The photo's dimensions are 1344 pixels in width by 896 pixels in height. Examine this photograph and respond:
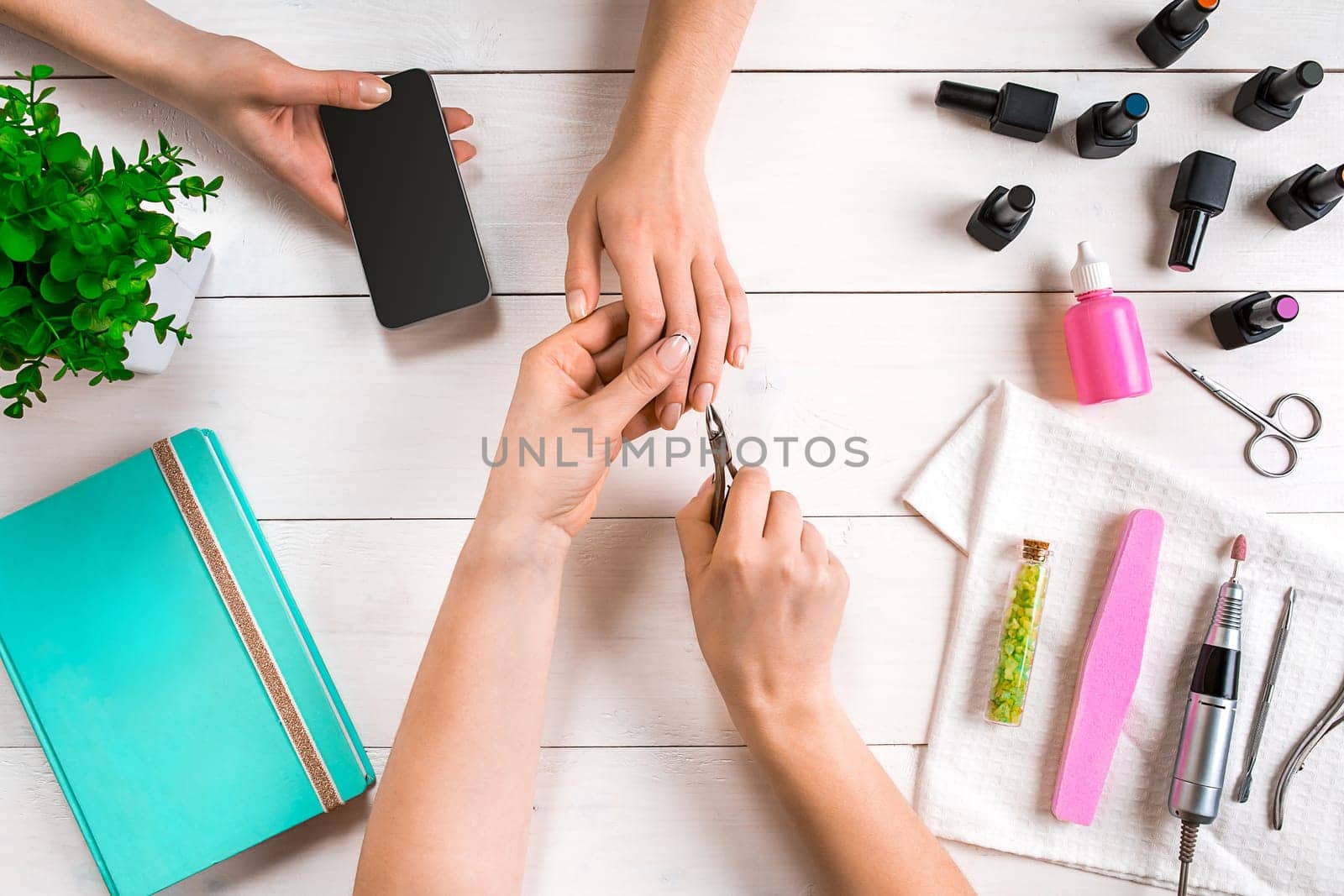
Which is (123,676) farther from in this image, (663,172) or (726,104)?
(726,104)

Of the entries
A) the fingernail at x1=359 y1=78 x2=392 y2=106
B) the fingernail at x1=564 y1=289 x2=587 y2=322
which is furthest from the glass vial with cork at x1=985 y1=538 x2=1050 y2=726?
the fingernail at x1=359 y1=78 x2=392 y2=106

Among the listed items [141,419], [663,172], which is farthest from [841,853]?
[141,419]

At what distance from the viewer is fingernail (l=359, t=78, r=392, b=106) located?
0.74 m

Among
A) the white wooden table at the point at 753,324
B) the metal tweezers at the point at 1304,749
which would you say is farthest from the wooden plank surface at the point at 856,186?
the metal tweezers at the point at 1304,749

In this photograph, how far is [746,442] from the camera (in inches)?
31.6

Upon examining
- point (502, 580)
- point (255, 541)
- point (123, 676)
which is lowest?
point (123, 676)

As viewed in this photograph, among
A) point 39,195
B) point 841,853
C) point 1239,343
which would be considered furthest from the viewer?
Answer: point 1239,343

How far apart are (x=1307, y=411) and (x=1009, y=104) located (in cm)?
42

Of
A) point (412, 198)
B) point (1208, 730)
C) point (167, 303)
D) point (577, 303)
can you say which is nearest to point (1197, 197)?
point (1208, 730)

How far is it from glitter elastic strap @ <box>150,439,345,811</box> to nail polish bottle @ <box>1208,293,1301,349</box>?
3.10 feet

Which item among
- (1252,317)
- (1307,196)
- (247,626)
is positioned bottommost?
(247,626)

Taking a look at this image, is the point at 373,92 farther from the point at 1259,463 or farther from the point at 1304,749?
the point at 1304,749

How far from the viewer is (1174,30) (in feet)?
2.54

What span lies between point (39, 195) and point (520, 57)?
1.44 feet
